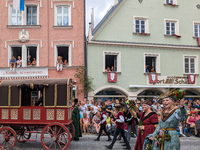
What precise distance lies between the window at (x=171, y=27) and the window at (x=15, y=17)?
11.5m

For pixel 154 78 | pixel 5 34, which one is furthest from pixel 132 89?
pixel 5 34

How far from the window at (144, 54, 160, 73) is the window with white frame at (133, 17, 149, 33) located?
2.06 metres

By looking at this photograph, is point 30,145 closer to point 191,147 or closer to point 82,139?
point 82,139

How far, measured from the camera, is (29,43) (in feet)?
59.4

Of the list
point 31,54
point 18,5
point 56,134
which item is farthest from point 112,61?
point 56,134

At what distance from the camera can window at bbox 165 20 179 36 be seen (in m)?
20.5

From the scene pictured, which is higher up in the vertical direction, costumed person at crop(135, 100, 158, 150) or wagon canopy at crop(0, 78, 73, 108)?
wagon canopy at crop(0, 78, 73, 108)

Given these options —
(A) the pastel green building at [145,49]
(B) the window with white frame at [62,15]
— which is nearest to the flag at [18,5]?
(B) the window with white frame at [62,15]

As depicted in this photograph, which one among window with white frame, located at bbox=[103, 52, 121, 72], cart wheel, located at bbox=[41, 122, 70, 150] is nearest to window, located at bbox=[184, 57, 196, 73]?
window with white frame, located at bbox=[103, 52, 121, 72]

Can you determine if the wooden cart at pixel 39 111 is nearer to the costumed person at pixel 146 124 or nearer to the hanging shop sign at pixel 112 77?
the costumed person at pixel 146 124

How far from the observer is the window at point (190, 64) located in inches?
805

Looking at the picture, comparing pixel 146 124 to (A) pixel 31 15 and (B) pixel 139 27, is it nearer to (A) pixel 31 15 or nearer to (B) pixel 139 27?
(B) pixel 139 27

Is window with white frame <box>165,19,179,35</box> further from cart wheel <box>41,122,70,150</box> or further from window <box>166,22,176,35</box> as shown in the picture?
cart wheel <box>41,122,70,150</box>

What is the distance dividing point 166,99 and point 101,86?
42.3 ft
